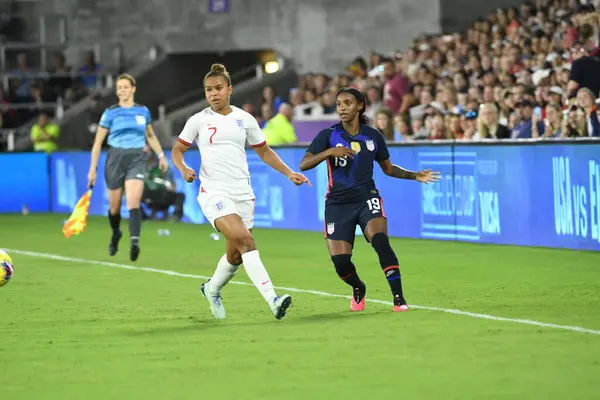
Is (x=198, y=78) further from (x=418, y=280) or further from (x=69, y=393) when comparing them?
(x=69, y=393)

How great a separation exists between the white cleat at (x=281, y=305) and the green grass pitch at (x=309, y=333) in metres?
0.12

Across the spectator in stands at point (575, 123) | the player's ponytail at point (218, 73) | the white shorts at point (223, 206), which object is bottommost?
the white shorts at point (223, 206)

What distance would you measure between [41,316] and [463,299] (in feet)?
12.7

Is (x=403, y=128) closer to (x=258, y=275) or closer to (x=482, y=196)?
(x=482, y=196)

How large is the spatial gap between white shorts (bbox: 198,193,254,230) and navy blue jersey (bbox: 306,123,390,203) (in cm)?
84

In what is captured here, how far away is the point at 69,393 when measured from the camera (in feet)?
26.7

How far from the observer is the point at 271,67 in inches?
1427

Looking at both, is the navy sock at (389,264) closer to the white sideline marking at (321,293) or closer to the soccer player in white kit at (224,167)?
the white sideline marking at (321,293)

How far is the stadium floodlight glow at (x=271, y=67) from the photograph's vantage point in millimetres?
36059

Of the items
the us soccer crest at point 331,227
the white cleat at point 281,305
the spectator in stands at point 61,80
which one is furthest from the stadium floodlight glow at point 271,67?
the white cleat at point 281,305

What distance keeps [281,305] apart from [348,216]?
138cm

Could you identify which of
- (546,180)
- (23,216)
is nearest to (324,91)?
(23,216)

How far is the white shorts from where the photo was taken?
37.2 ft

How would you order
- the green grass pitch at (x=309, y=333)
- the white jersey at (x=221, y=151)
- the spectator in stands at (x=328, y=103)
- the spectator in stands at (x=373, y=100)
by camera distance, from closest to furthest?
the green grass pitch at (x=309, y=333) → the white jersey at (x=221, y=151) → the spectator in stands at (x=373, y=100) → the spectator in stands at (x=328, y=103)
